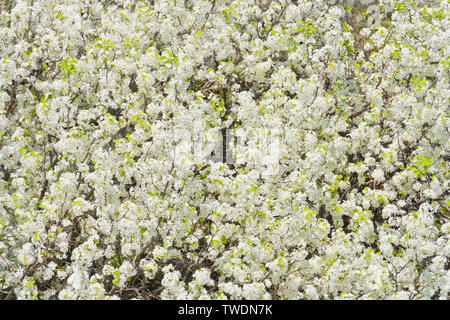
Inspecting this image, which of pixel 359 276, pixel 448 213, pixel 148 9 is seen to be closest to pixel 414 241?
pixel 359 276

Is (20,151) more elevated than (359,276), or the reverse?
(20,151)

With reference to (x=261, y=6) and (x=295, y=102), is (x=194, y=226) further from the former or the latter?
(x=261, y=6)

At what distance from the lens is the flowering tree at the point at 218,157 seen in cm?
609

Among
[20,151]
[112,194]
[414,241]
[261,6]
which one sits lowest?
[414,241]

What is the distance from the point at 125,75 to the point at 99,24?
1899 mm

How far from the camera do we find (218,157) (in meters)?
8.62

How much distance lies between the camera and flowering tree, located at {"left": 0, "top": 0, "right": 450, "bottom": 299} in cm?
609

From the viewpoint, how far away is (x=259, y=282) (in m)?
5.99

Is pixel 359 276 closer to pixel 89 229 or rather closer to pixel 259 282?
pixel 259 282
